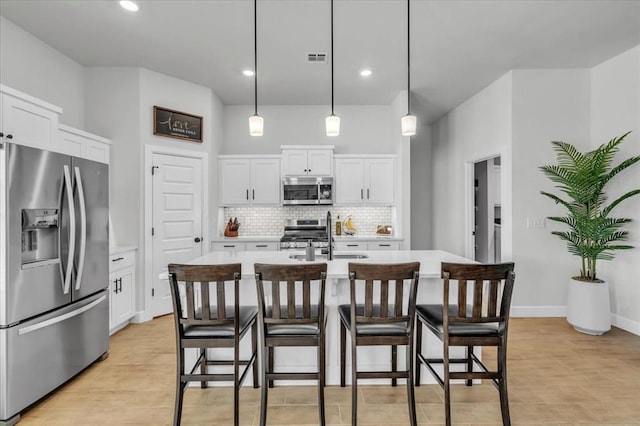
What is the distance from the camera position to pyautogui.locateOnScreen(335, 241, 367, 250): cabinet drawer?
5137 mm

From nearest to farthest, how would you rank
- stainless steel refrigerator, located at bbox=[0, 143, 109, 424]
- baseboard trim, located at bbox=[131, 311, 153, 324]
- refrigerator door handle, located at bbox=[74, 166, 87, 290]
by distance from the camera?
stainless steel refrigerator, located at bbox=[0, 143, 109, 424], refrigerator door handle, located at bbox=[74, 166, 87, 290], baseboard trim, located at bbox=[131, 311, 153, 324]

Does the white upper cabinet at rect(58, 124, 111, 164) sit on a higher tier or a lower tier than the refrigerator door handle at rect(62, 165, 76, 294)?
higher

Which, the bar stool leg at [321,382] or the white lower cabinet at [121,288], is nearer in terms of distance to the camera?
the bar stool leg at [321,382]

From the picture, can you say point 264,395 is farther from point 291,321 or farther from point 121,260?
point 121,260

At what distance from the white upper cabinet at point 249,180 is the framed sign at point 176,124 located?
71 cm

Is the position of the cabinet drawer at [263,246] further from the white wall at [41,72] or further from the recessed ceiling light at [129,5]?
the recessed ceiling light at [129,5]

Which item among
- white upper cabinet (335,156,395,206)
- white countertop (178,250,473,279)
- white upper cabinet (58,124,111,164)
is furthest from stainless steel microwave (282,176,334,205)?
white upper cabinet (58,124,111,164)

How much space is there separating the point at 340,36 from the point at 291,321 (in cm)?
289

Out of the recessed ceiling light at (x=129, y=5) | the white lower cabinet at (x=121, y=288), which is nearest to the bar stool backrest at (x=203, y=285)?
the white lower cabinet at (x=121, y=288)

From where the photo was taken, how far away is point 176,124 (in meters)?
4.56

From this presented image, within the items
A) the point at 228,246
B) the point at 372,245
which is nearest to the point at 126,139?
the point at 228,246

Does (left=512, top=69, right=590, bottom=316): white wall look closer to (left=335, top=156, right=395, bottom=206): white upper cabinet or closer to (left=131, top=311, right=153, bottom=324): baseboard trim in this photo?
(left=335, top=156, right=395, bottom=206): white upper cabinet

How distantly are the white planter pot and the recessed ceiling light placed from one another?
205 inches

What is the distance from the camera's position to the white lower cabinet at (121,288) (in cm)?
364
